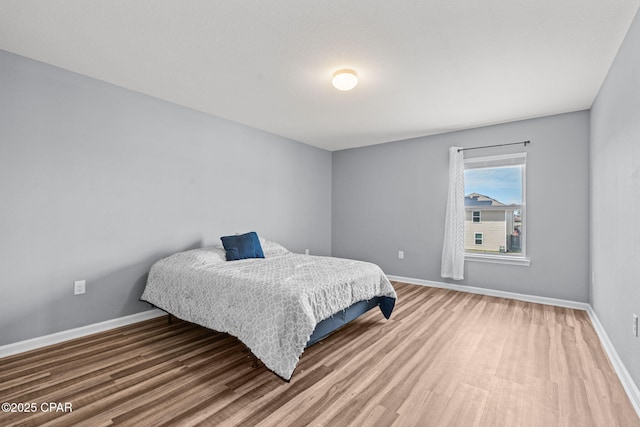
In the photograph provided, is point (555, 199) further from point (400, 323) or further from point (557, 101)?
point (400, 323)

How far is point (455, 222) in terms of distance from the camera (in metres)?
4.51

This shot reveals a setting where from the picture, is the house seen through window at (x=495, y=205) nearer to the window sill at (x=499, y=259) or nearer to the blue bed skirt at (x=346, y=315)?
the window sill at (x=499, y=259)

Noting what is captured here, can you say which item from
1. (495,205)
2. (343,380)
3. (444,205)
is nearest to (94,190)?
(343,380)

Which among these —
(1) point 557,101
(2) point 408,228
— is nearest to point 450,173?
(2) point 408,228

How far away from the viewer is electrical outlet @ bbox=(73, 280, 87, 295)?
2.80 m

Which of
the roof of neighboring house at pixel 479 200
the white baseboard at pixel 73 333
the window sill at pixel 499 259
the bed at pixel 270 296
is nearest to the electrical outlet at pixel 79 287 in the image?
the white baseboard at pixel 73 333

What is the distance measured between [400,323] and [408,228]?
2.18m

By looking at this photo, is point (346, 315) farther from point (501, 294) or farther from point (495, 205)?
point (495, 205)

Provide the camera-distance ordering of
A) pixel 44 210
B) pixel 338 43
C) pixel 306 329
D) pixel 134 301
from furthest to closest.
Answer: pixel 134 301 < pixel 44 210 < pixel 338 43 < pixel 306 329

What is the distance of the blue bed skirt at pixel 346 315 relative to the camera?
243cm

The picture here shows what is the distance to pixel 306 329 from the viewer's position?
2074 millimetres

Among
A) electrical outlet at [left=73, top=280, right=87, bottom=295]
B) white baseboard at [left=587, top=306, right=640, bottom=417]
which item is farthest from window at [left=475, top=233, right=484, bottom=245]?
electrical outlet at [left=73, top=280, right=87, bottom=295]

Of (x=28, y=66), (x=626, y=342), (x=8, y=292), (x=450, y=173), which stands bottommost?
(x=626, y=342)

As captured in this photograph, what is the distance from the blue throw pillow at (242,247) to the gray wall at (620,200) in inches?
126
